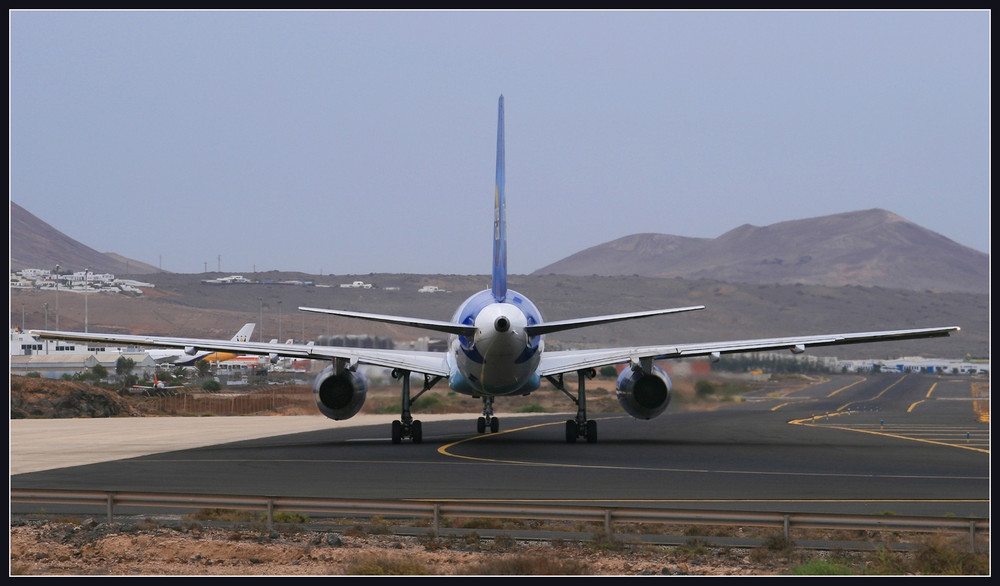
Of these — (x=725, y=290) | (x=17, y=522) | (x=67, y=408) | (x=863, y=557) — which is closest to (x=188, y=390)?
(x=67, y=408)

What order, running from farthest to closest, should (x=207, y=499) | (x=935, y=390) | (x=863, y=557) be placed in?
1. (x=935, y=390)
2. (x=207, y=499)
3. (x=863, y=557)

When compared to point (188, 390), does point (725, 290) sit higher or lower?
higher

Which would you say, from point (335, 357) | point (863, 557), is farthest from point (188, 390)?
point (863, 557)

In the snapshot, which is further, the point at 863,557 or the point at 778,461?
the point at 778,461

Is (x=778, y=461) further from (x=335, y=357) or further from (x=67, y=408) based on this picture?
(x=67, y=408)

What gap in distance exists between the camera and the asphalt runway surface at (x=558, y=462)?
2761cm

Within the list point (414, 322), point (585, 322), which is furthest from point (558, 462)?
point (414, 322)

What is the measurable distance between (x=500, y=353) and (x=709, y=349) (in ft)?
27.3

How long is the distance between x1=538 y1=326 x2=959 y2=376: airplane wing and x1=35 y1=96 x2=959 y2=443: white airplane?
4cm

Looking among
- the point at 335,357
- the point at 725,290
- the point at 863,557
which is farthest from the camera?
the point at 725,290

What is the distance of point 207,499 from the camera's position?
2241cm

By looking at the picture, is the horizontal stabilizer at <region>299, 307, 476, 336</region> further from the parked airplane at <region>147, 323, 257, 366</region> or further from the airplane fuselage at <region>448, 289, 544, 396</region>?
the parked airplane at <region>147, 323, 257, 366</region>

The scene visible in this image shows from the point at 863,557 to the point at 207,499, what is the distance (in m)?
11.4

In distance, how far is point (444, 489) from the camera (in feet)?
94.0
